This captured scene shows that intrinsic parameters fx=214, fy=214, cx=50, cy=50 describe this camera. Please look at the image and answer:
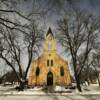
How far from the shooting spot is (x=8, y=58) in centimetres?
2936

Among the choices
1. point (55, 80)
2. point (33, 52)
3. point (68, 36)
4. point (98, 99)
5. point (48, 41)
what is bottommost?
point (98, 99)

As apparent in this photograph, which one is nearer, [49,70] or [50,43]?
[49,70]

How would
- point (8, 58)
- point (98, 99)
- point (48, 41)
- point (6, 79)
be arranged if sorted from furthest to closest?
point (6, 79), point (48, 41), point (8, 58), point (98, 99)

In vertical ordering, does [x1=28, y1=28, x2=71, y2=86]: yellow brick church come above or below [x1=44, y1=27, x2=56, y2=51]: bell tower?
below

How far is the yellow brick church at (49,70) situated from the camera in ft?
154

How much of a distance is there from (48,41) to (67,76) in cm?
930

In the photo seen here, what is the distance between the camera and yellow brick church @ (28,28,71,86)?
154 feet

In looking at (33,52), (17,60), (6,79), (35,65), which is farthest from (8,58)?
(6,79)

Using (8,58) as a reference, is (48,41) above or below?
above

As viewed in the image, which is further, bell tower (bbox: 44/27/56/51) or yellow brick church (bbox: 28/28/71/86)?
bell tower (bbox: 44/27/56/51)

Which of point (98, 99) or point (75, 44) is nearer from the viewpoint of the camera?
point (98, 99)

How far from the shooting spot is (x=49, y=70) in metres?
47.9

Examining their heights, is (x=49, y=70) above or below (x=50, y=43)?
below

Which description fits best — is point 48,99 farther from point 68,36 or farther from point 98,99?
point 68,36
